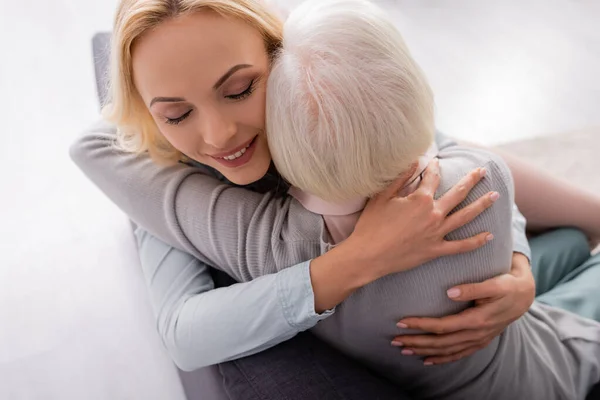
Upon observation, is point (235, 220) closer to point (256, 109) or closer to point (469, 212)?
point (256, 109)

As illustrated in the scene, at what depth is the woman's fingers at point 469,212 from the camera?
96cm

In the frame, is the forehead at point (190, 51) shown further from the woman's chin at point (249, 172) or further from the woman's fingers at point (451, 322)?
the woman's fingers at point (451, 322)

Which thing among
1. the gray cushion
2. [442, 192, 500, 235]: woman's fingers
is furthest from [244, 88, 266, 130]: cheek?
the gray cushion

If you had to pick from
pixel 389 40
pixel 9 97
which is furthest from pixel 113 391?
pixel 9 97

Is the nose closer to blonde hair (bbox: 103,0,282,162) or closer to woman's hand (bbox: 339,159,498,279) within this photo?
blonde hair (bbox: 103,0,282,162)

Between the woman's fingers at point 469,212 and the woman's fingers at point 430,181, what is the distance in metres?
0.05

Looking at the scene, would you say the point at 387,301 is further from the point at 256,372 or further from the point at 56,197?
the point at 56,197

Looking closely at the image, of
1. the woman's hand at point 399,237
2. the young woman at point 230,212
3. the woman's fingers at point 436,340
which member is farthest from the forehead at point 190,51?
the woman's fingers at point 436,340

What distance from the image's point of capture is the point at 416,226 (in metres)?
0.96

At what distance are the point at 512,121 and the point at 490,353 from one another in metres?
1.63

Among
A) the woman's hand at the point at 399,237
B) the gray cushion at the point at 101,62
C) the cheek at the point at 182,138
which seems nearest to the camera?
the woman's hand at the point at 399,237

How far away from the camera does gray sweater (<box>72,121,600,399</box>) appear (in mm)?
Answer: 1012

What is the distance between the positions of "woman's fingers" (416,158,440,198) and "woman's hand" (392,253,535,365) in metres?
0.17

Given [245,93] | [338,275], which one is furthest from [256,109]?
[338,275]
